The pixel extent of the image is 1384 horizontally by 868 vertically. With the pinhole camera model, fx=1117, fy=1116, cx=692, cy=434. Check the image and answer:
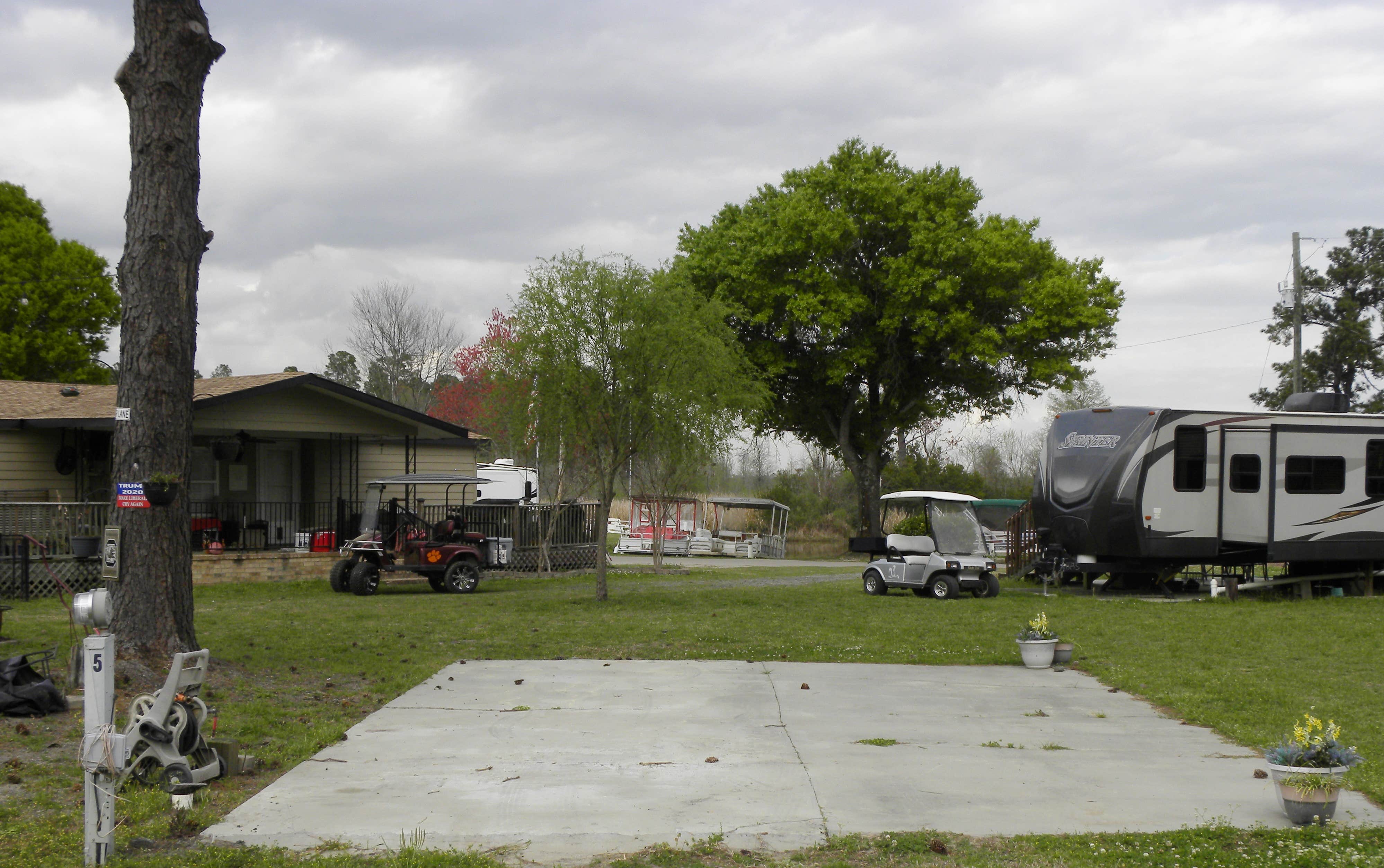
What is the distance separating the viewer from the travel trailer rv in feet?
63.2

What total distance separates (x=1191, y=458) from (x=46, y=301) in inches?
1327

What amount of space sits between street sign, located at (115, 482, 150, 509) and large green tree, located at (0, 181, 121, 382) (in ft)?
97.5

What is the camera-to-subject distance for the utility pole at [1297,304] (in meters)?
29.9

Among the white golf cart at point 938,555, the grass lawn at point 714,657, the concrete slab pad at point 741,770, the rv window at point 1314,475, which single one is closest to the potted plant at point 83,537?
the grass lawn at point 714,657

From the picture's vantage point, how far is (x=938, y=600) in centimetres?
1900

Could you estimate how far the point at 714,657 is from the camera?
11.7 meters

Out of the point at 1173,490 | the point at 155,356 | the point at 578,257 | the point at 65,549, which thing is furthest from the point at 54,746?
the point at 1173,490

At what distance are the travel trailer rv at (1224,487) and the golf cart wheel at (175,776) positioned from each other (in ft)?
54.6

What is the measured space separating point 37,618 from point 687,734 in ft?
35.9

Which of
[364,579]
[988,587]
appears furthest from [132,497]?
[988,587]

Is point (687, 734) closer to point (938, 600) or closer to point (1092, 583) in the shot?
point (938, 600)

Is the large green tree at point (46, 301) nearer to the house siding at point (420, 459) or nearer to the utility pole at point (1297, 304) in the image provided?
the house siding at point (420, 459)

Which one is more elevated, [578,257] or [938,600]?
[578,257]

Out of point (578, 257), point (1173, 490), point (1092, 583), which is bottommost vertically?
point (1092, 583)
